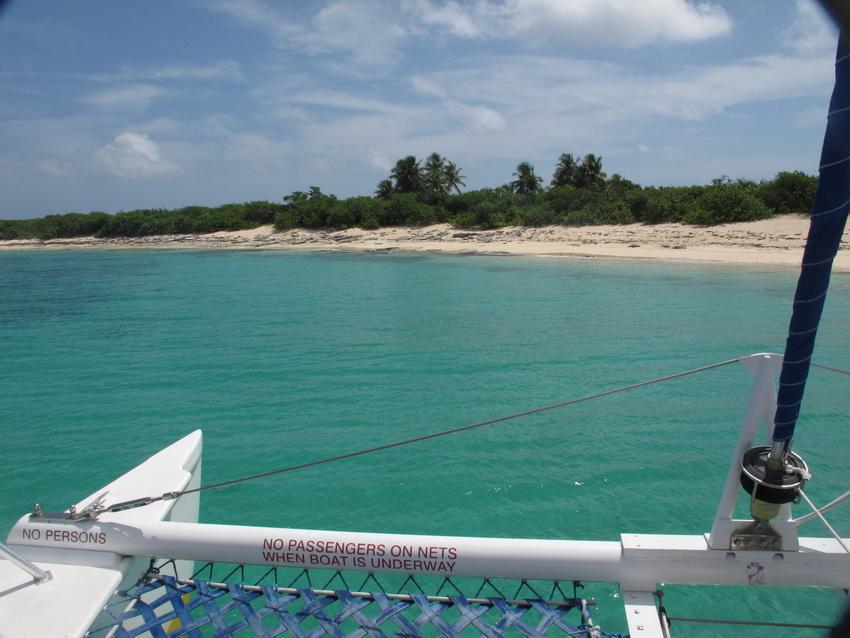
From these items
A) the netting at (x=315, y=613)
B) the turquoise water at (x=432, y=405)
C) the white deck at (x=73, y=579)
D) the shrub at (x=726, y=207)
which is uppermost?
the shrub at (x=726, y=207)

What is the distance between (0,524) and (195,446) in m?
3.41

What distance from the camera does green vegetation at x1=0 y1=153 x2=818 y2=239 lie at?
38.4 meters

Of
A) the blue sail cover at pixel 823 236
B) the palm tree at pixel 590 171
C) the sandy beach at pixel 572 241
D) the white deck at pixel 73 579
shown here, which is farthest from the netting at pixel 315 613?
the palm tree at pixel 590 171

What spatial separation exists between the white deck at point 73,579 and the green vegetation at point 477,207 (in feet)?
129

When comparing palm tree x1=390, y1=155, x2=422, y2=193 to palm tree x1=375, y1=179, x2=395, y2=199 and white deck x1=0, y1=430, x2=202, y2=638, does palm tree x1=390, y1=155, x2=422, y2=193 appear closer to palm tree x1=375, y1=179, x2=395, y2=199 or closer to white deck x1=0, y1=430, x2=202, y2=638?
palm tree x1=375, y1=179, x2=395, y2=199

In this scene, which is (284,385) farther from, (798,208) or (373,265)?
(798,208)

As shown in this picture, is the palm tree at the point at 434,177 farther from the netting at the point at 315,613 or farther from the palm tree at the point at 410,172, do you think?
the netting at the point at 315,613

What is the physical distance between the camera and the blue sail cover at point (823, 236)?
2.17 meters

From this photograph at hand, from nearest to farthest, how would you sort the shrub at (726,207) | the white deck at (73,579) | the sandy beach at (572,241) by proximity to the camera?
the white deck at (73,579) < the sandy beach at (572,241) < the shrub at (726,207)

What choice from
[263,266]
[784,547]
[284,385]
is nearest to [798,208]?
[263,266]

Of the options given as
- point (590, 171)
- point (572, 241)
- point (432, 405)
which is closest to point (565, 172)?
point (590, 171)

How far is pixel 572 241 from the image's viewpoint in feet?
137

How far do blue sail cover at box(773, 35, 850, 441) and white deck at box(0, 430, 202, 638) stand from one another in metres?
3.46

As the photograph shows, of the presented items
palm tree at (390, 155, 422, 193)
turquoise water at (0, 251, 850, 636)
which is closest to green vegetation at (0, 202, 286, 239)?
palm tree at (390, 155, 422, 193)
